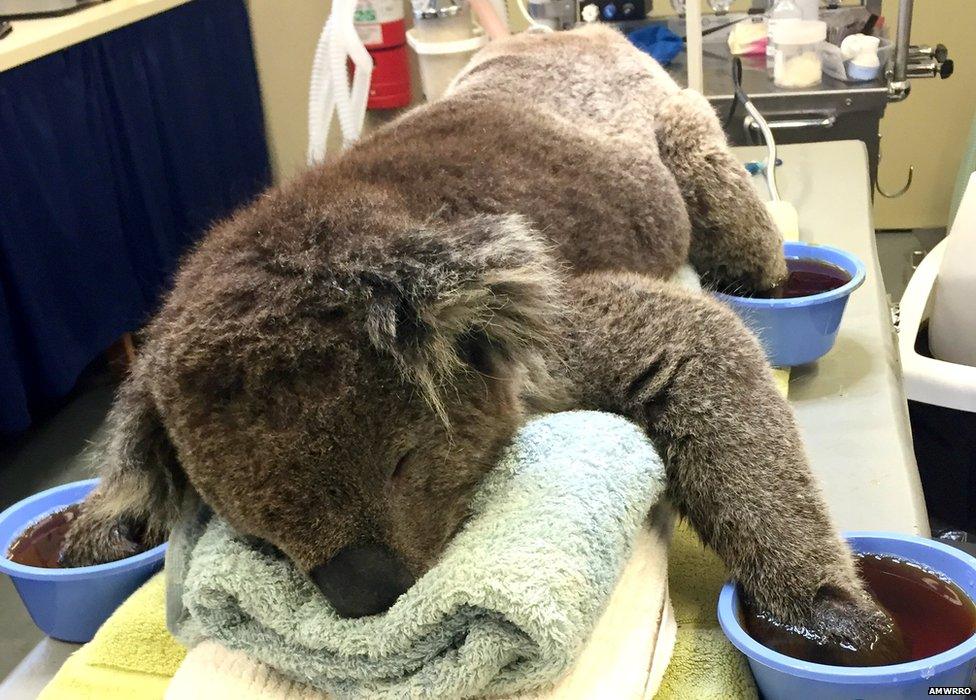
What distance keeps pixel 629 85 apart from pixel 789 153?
2.60 ft

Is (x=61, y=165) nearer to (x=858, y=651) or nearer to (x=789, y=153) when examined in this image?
(x=789, y=153)

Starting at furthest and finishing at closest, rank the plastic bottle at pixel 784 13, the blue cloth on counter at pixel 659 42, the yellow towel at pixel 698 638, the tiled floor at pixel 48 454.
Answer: the blue cloth on counter at pixel 659 42 → the plastic bottle at pixel 784 13 → the tiled floor at pixel 48 454 → the yellow towel at pixel 698 638

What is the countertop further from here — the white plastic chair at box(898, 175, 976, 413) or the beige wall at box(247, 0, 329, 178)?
the white plastic chair at box(898, 175, 976, 413)

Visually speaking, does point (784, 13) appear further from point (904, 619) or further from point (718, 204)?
point (904, 619)

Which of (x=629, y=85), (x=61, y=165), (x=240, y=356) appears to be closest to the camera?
(x=240, y=356)

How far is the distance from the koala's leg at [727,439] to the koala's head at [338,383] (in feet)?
0.61

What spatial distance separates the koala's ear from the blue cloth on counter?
Answer: 75.2 inches

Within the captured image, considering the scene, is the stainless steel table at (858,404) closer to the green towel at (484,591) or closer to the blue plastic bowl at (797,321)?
the blue plastic bowl at (797,321)

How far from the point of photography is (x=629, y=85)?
1.47m

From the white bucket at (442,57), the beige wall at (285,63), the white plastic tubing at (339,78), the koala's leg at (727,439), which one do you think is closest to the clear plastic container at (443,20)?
the white bucket at (442,57)

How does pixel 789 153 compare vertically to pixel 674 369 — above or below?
below

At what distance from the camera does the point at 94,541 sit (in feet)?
3.20

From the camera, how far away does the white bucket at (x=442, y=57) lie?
6.82ft

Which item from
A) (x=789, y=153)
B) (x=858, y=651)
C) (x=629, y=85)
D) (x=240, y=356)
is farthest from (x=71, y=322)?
(x=858, y=651)
